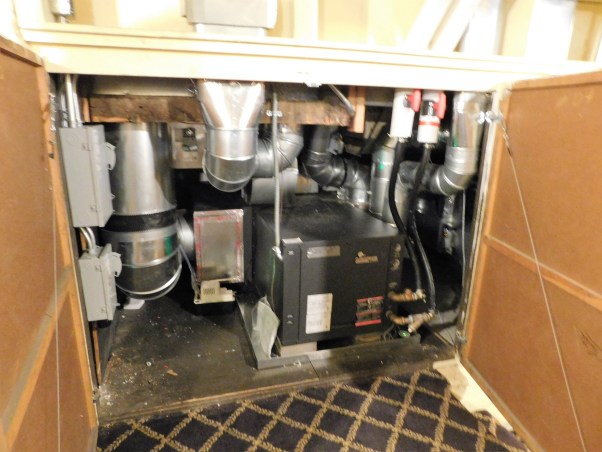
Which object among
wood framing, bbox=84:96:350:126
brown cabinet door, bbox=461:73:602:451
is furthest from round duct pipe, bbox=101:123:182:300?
brown cabinet door, bbox=461:73:602:451

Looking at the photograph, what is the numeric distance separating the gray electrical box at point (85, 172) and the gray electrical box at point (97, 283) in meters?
0.11

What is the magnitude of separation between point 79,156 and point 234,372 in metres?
0.91

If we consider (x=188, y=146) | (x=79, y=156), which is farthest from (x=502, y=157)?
(x=79, y=156)

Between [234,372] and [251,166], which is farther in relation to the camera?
[234,372]

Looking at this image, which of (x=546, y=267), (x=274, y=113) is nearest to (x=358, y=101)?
(x=274, y=113)

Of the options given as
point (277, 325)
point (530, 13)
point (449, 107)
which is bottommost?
point (277, 325)

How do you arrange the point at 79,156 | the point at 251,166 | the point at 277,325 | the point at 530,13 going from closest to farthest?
the point at 79,156 → the point at 251,166 → the point at 530,13 → the point at 277,325

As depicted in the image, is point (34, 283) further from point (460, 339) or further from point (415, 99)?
point (460, 339)

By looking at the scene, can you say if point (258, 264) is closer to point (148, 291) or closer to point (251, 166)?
point (148, 291)

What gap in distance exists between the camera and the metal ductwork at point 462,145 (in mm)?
1312

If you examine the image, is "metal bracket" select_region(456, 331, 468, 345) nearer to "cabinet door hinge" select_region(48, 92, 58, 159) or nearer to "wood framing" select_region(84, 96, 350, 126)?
"wood framing" select_region(84, 96, 350, 126)

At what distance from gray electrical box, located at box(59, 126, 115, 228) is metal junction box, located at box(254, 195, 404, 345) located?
599mm

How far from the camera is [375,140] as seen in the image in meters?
1.82

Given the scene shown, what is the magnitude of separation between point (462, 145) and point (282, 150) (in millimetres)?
693
